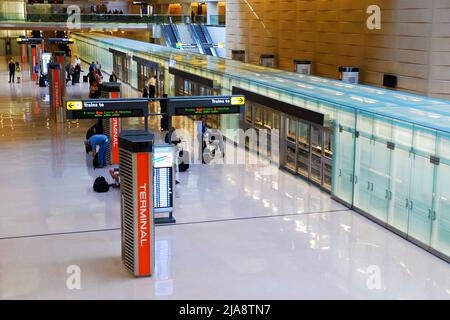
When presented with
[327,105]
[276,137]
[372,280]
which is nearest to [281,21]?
[276,137]

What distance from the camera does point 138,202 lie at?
1115cm

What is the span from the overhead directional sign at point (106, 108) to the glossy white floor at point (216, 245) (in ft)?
6.27

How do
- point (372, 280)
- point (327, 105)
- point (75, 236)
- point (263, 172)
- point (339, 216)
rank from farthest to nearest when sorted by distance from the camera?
point (263, 172), point (327, 105), point (339, 216), point (75, 236), point (372, 280)

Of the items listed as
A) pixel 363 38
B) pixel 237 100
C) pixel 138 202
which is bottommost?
pixel 138 202

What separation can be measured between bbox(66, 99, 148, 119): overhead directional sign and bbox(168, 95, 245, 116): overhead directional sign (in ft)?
2.68

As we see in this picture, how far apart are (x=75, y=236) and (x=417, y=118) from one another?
23.2 ft

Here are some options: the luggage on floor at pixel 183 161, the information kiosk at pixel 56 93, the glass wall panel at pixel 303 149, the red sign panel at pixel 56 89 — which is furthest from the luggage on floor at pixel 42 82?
the glass wall panel at pixel 303 149

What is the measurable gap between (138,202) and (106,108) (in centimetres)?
560

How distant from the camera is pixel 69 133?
2564 centimetres

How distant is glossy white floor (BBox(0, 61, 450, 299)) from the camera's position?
1082 centimetres

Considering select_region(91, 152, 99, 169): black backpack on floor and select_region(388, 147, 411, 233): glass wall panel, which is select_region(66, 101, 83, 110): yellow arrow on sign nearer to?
select_region(91, 152, 99, 169): black backpack on floor

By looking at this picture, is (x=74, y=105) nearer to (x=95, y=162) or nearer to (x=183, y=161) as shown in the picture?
(x=95, y=162)

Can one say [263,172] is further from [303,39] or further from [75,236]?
[303,39]

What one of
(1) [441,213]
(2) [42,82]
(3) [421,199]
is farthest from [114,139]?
(2) [42,82]
